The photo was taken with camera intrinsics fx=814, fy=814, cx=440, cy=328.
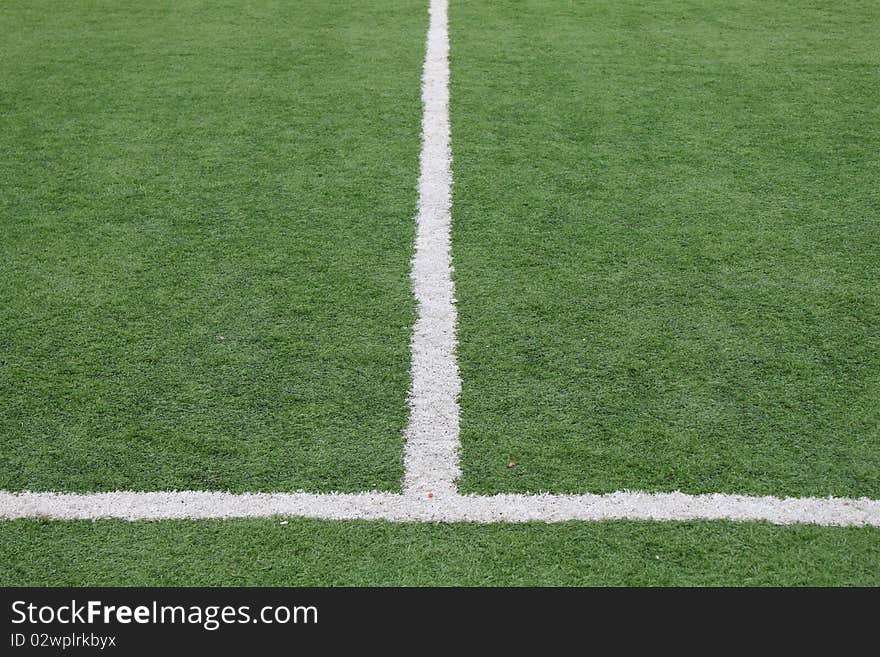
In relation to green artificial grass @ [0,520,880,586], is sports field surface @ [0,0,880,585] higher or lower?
higher

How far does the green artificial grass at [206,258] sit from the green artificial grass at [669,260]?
1.30 ft

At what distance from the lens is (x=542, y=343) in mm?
3238

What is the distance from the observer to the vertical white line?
107 inches

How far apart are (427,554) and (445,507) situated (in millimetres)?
195

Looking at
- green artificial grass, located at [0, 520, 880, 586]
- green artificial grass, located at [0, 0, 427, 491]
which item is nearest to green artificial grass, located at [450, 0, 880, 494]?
green artificial grass, located at [0, 520, 880, 586]

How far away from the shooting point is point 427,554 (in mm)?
2424

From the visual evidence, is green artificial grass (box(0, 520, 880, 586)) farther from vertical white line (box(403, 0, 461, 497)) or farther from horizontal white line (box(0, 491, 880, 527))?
vertical white line (box(403, 0, 461, 497))

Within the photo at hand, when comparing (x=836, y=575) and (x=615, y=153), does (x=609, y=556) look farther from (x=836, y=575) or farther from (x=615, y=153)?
(x=615, y=153)

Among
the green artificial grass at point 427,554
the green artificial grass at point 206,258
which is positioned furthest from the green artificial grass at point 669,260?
the green artificial grass at point 206,258

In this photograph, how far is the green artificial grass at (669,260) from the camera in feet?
9.14

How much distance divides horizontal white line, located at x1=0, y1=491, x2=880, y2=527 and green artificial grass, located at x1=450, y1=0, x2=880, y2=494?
2.3 inches

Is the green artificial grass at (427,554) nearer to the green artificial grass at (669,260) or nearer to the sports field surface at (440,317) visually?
the sports field surface at (440,317)

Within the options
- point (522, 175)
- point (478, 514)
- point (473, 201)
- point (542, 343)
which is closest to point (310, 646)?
point (478, 514)

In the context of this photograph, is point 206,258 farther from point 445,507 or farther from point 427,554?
point 427,554
